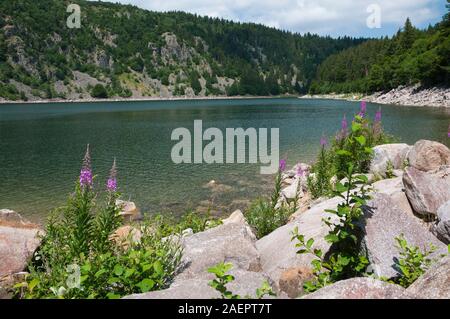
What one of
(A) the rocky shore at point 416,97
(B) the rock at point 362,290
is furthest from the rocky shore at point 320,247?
(A) the rocky shore at point 416,97

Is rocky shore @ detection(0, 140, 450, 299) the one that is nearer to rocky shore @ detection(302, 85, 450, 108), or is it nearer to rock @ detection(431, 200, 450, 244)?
rock @ detection(431, 200, 450, 244)

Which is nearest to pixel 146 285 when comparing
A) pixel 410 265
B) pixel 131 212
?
pixel 410 265

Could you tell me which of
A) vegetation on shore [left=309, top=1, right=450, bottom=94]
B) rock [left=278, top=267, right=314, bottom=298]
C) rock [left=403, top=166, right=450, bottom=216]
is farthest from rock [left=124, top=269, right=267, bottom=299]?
vegetation on shore [left=309, top=1, right=450, bottom=94]

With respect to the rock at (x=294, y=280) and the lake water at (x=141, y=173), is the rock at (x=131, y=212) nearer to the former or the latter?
the lake water at (x=141, y=173)

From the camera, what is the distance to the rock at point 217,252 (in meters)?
7.50

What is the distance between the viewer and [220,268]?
4.62 meters

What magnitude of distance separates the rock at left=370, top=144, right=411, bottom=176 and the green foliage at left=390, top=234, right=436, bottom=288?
32.7ft

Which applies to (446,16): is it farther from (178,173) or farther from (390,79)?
(178,173)

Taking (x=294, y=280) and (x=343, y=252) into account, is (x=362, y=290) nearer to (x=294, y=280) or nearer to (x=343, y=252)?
(x=343, y=252)

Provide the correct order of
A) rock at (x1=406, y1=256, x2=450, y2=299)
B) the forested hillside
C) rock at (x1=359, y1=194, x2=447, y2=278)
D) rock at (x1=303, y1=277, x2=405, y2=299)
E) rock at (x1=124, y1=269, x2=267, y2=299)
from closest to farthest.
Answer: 1. rock at (x1=303, y1=277, x2=405, y2=299)
2. rock at (x1=406, y1=256, x2=450, y2=299)
3. rock at (x1=124, y1=269, x2=267, y2=299)
4. rock at (x1=359, y1=194, x2=447, y2=278)
5. the forested hillside

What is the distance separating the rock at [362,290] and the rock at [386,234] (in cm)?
157

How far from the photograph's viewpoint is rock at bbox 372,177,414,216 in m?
9.29

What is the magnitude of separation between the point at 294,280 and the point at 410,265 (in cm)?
184
